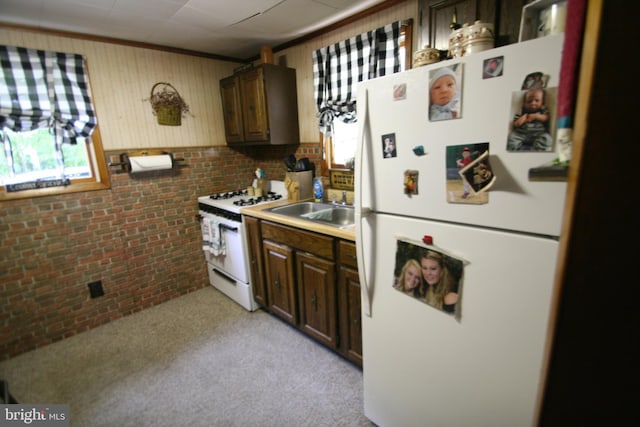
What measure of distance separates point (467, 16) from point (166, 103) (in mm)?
2607

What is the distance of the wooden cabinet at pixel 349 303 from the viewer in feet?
5.71

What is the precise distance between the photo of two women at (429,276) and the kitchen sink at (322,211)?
1.21m

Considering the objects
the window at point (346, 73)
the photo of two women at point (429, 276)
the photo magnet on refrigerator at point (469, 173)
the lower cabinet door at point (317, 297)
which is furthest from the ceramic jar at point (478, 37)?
the lower cabinet door at point (317, 297)

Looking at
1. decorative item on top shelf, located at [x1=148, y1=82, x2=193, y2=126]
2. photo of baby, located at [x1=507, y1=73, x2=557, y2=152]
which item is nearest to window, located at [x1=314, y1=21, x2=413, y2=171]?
photo of baby, located at [x1=507, y1=73, x2=557, y2=152]

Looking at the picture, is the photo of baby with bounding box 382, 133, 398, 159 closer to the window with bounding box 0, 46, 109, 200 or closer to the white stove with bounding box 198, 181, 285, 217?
the white stove with bounding box 198, 181, 285, 217

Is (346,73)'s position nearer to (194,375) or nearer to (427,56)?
→ (427,56)

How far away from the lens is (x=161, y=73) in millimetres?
2750

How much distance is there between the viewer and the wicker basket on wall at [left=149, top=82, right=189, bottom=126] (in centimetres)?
273

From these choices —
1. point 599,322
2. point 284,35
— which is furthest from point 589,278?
point 284,35

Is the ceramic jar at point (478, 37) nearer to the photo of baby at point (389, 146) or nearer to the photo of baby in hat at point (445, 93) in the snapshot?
the photo of baby in hat at point (445, 93)

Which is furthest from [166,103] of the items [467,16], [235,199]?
[467,16]

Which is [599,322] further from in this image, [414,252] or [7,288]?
[7,288]

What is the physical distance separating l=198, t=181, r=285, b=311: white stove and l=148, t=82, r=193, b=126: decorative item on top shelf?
0.83 meters

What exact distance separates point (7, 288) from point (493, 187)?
10.8ft
